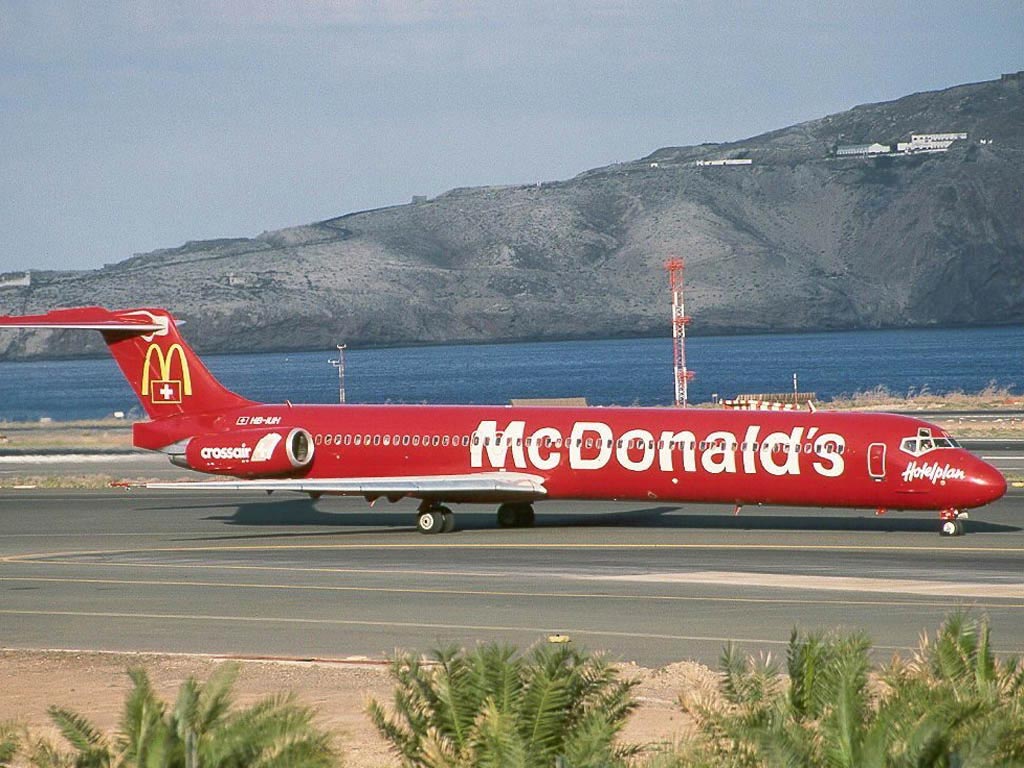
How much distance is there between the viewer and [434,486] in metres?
40.9

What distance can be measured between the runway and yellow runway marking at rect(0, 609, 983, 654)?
5 cm

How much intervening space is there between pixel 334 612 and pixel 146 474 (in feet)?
116

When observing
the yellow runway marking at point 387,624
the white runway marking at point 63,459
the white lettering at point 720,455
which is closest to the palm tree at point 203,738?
the yellow runway marking at point 387,624

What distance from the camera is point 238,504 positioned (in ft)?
168

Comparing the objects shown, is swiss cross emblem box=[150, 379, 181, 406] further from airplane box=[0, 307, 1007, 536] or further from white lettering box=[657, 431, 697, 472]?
white lettering box=[657, 431, 697, 472]

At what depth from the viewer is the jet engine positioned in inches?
1700

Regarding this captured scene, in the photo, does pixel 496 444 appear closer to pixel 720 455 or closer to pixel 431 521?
pixel 431 521

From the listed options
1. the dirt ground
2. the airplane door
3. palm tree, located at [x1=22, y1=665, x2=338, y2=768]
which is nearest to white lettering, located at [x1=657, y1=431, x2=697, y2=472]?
the airplane door

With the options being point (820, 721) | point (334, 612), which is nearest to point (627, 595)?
point (334, 612)

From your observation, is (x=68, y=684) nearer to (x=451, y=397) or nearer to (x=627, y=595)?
(x=627, y=595)

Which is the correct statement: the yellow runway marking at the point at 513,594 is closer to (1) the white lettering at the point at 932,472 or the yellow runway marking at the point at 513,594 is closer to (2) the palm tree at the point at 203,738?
(1) the white lettering at the point at 932,472

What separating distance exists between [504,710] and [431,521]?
3042 cm

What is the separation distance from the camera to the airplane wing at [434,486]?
40.6m

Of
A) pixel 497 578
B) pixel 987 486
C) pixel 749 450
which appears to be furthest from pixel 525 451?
Result: pixel 987 486
